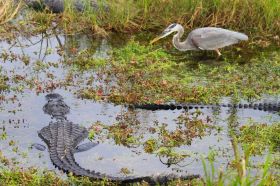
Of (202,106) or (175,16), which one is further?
(175,16)

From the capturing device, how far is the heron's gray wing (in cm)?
891

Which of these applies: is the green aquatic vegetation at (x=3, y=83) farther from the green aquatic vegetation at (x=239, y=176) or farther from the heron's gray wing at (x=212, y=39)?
the green aquatic vegetation at (x=239, y=176)

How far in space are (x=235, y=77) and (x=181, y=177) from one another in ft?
11.4

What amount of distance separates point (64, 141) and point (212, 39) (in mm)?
3700

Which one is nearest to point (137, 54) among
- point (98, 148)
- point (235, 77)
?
point (235, 77)

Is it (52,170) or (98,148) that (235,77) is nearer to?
(98,148)

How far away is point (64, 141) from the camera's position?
6.00 meters

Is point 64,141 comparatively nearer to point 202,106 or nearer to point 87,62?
point 202,106

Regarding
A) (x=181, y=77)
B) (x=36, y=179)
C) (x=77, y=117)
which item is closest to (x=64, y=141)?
(x=36, y=179)

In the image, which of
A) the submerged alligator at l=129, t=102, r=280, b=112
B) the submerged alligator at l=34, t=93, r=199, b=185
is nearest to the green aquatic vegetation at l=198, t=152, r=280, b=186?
the submerged alligator at l=34, t=93, r=199, b=185

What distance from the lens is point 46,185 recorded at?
17.1 feet

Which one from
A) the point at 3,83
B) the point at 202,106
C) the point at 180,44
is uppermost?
the point at 180,44

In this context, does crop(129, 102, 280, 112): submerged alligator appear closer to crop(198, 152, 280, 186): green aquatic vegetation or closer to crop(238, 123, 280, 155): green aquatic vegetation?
crop(238, 123, 280, 155): green aquatic vegetation

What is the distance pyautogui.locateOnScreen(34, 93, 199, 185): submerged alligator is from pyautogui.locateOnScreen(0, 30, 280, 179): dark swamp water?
10cm
